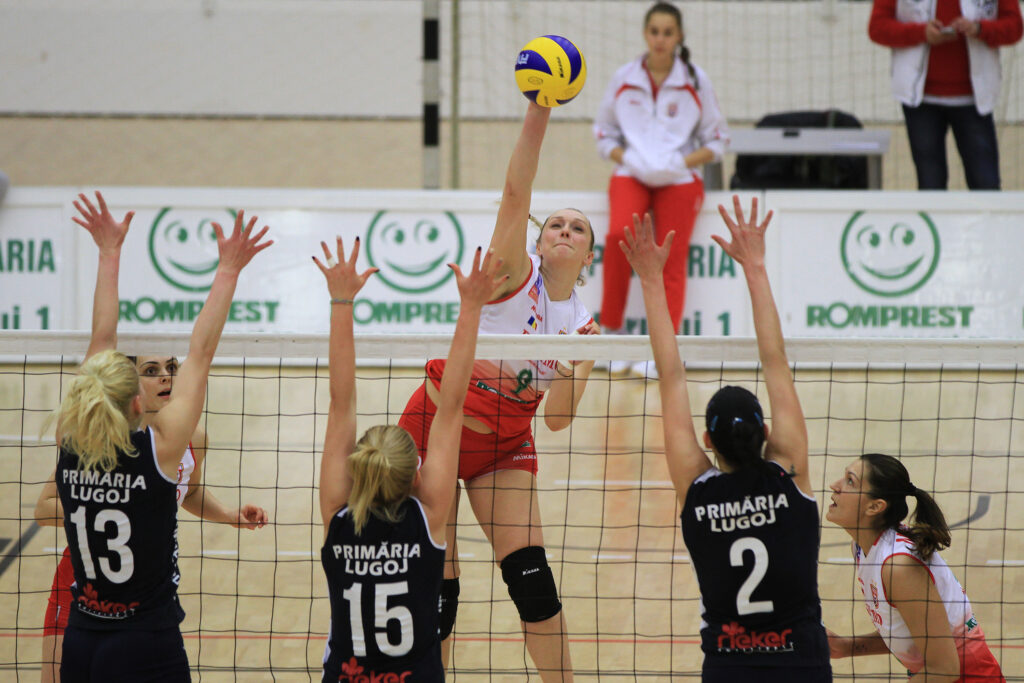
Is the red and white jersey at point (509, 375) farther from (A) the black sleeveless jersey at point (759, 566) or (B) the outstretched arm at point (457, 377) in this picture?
(A) the black sleeveless jersey at point (759, 566)

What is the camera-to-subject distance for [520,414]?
412cm

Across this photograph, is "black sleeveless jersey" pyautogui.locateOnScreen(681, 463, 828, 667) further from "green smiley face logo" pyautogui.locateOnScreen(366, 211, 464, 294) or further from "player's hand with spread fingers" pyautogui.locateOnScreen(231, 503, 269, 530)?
"green smiley face logo" pyautogui.locateOnScreen(366, 211, 464, 294)

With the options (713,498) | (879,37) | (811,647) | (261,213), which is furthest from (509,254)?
→ (879,37)

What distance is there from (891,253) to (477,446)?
6.20 m

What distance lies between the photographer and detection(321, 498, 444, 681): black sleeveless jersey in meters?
3.06

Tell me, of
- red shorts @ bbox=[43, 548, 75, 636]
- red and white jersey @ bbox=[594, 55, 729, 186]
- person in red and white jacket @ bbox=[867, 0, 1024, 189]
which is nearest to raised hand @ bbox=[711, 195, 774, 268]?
red shorts @ bbox=[43, 548, 75, 636]

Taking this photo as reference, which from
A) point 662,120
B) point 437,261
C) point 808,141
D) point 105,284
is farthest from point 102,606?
point 808,141

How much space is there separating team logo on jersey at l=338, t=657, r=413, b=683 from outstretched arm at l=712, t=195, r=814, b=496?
1230 mm

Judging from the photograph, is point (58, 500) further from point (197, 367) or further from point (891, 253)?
point (891, 253)

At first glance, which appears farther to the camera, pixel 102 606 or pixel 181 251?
pixel 181 251

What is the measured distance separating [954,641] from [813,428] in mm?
4328

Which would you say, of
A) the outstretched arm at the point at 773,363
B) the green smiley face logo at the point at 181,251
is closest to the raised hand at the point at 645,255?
the outstretched arm at the point at 773,363

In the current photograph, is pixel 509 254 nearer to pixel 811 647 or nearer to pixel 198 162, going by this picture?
pixel 811 647

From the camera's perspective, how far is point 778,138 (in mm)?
9930
